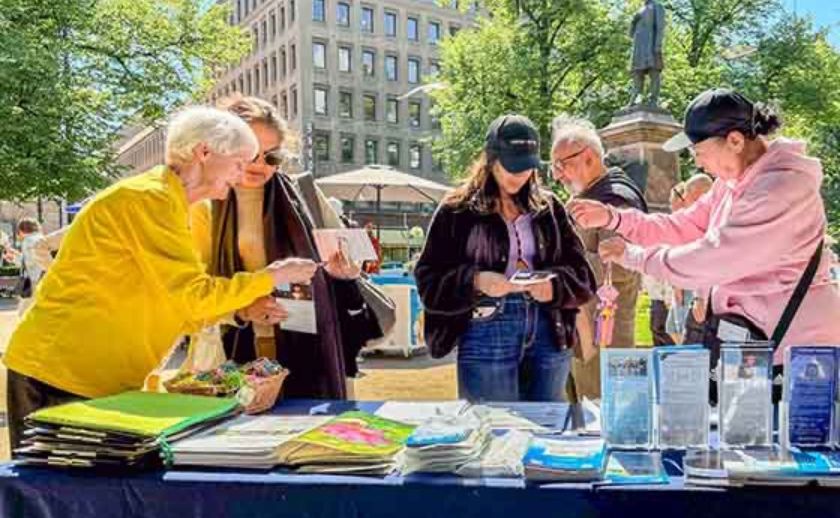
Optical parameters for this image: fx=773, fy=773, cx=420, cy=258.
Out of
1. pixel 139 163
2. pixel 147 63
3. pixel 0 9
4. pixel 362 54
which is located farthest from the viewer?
pixel 139 163

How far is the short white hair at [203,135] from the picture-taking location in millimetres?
1852

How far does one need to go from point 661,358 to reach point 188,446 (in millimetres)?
966

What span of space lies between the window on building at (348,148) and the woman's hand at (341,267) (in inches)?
1556

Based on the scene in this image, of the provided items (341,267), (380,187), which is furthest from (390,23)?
(341,267)

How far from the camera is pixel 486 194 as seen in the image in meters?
2.49

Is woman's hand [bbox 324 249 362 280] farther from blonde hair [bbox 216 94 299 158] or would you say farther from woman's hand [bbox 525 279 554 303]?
woman's hand [bbox 525 279 554 303]

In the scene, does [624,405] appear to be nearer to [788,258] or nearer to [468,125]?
[788,258]

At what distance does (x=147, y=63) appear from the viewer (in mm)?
15680

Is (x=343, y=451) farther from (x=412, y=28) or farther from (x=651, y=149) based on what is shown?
(x=412, y=28)

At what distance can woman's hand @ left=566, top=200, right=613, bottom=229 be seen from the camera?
232 cm

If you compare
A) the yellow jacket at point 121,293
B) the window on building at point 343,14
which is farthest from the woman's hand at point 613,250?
the window on building at point 343,14

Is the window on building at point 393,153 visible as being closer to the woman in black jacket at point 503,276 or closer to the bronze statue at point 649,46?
the bronze statue at point 649,46

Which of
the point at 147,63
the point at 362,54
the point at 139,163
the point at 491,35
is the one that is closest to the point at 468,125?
the point at 491,35

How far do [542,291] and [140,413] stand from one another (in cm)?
125
